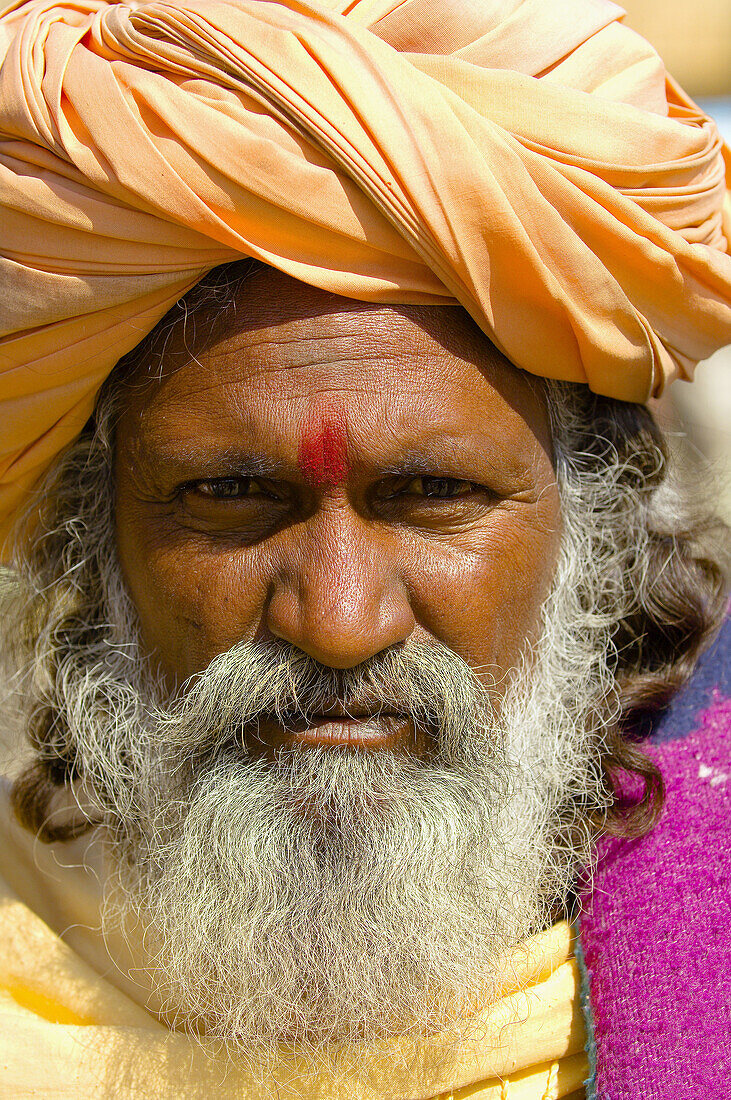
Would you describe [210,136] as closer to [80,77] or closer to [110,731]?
[80,77]

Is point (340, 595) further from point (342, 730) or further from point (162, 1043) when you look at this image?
point (162, 1043)

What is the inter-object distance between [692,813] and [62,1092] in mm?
1373

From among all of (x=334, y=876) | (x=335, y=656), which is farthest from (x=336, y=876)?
(x=335, y=656)

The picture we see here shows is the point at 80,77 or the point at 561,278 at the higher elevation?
the point at 80,77

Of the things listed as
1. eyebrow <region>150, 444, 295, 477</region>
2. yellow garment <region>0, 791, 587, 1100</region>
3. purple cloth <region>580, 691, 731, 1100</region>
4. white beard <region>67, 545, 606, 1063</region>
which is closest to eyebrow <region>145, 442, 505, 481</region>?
eyebrow <region>150, 444, 295, 477</region>

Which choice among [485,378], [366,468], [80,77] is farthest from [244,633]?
[80,77]

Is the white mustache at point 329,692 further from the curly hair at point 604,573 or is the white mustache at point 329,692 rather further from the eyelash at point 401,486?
the curly hair at point 604,573

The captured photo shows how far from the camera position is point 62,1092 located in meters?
1.97

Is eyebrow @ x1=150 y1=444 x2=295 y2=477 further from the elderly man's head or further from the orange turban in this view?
the orange turban

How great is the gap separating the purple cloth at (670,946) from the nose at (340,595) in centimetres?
68

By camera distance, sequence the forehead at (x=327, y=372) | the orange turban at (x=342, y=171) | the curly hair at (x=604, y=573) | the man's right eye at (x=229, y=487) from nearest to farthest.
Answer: the orange turban at (x=342, y=171), the forehead at (x=327, y=372), the man's right eye at (x=229, y=487), the curly hair at (x=604, y=573)

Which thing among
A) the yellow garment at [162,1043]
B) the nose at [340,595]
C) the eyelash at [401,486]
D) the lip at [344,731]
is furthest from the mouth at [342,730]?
the yellow garment at [162,1043]

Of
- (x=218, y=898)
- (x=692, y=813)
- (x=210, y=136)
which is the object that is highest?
(x=210, y=136)

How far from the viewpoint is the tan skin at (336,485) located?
5.93 feet
